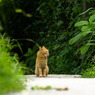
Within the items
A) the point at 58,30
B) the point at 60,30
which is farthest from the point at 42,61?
the point at 58,30

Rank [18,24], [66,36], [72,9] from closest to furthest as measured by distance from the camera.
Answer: [72,9]
[66,36]
[18,24]

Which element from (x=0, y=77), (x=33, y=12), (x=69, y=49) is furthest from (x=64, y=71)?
(x=0, y=77)

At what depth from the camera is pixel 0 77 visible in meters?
2.82

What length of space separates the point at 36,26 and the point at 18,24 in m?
1.37

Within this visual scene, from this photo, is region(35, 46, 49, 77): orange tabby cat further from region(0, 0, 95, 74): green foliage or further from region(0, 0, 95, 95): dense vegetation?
region(0, 0, 95, 74): green foliage

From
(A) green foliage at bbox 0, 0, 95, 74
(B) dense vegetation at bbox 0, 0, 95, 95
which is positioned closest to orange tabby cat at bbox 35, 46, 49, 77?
(B) dense vegetation at bbox 0, 0, 95, 95

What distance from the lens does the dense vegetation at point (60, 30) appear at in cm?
760

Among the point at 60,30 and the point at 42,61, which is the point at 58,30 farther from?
the point at 42,61

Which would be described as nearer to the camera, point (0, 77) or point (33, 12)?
point (0, 77)

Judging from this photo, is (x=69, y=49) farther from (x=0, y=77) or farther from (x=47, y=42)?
(x=0, y=77)

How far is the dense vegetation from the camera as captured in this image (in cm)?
760

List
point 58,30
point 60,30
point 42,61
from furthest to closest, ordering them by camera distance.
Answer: point 58,30
point 60,30
point 42,61

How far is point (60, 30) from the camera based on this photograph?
1023 centimetres

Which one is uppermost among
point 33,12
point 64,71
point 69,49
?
point 33,12
